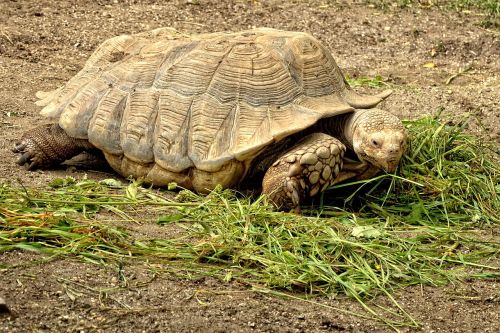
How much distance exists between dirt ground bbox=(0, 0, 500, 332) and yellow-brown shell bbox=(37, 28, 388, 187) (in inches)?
18.8

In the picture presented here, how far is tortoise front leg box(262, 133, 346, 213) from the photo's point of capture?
223 inches

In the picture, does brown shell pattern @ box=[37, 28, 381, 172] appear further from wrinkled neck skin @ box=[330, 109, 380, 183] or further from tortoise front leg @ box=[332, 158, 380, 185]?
tortoise front leg @ box=[332, 158, 380, 185]

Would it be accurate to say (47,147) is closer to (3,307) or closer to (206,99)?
(206,99)

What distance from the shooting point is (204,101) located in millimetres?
5887

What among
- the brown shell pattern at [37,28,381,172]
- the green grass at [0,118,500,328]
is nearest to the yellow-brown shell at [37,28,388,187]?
the brown shell pattern at [37,28,381,172]

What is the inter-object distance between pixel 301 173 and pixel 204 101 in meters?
0.77

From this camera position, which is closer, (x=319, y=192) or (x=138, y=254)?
(x=138, y=254)

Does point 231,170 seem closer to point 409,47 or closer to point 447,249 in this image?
point 447,249

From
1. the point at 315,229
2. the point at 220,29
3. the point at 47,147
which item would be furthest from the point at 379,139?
the point at 220,29

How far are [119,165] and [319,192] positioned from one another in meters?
1.34

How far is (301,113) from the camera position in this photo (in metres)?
5.82

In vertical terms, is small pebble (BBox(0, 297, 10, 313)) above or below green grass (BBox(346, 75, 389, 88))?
above

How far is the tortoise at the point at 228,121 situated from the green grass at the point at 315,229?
18 centimetres

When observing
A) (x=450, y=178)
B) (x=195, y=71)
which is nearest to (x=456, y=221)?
(x=450, y=178)
